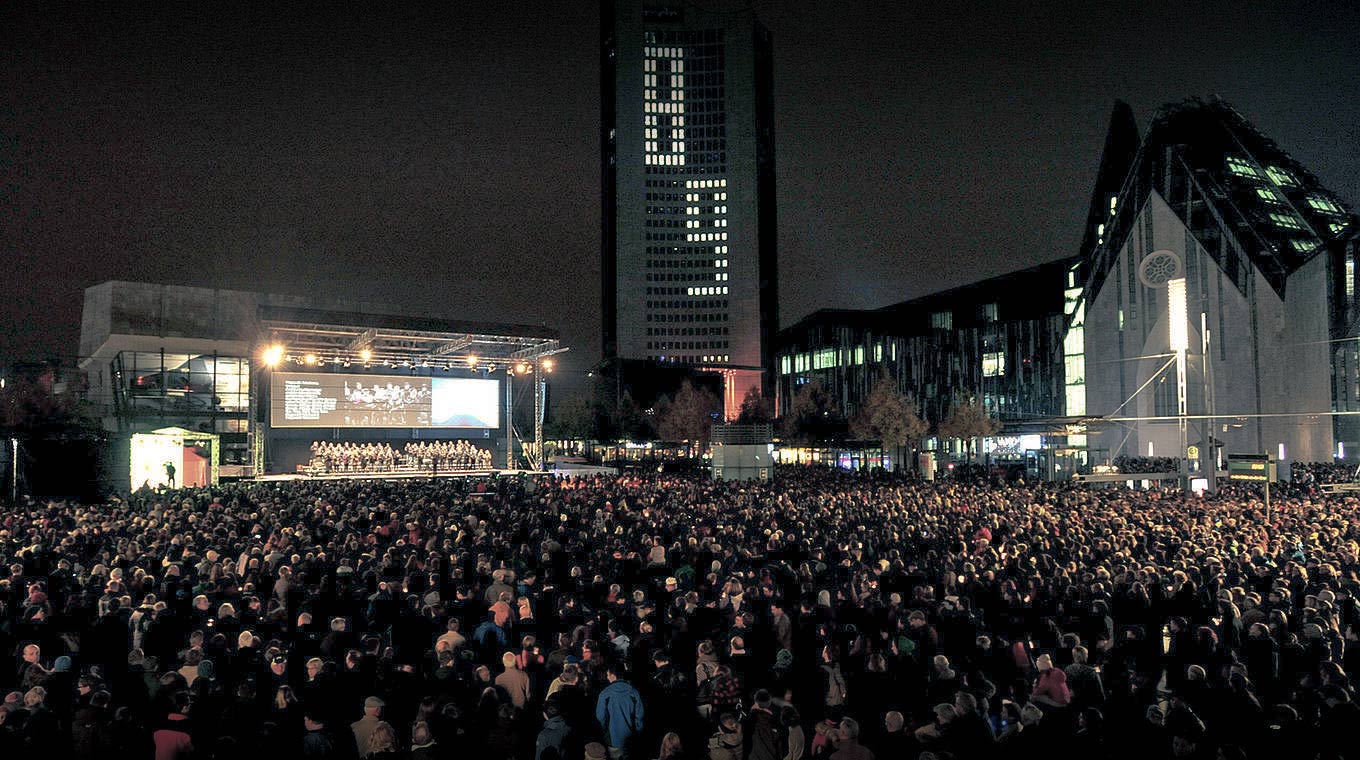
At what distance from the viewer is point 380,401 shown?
110 ft

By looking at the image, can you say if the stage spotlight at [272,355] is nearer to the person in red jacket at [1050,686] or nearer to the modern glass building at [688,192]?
the person in red jacket at [1050,686]

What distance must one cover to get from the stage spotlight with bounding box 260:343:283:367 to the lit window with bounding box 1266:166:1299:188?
162 feet

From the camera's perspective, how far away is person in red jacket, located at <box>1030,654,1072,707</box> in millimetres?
7098

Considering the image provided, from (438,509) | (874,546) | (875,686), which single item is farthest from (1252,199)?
(875,686)

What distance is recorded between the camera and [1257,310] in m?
41.3

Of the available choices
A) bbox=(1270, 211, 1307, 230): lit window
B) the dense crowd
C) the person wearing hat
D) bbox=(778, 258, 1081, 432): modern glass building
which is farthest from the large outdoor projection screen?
bbox=(1270, 211, 1307, 230): lit window

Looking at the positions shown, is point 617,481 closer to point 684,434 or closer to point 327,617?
point 327,617

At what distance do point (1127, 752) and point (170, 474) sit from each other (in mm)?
33736

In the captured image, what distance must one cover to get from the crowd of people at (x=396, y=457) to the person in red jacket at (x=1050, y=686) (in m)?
28.5

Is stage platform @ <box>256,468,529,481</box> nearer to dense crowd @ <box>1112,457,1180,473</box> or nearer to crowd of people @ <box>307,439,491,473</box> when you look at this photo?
crowd of people @ <box>307,439,491,473</box>

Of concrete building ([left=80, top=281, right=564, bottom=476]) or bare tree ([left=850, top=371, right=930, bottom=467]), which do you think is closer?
concrete building ([left=80, top=281, right=564, bottom=476])

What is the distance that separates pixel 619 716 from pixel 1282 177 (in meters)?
54.4

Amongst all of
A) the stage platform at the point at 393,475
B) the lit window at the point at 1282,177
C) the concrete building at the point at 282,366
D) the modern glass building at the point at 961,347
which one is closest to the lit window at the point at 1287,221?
the lit window at the point at 1282,177

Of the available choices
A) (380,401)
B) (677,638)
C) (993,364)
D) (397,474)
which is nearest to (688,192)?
(993,364)
